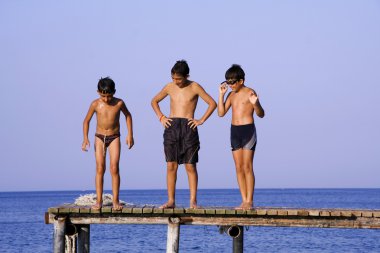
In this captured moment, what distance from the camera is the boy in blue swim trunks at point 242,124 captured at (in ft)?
54.8

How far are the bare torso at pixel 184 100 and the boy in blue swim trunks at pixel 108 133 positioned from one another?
829 mm

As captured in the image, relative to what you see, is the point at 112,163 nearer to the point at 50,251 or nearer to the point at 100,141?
the point at 100,141

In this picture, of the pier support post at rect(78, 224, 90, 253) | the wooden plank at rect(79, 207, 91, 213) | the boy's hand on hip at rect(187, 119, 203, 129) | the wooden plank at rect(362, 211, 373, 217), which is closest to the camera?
the boy's hand on hip at rect(187, 119, 203, 129)

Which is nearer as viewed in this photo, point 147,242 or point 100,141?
point 100,141

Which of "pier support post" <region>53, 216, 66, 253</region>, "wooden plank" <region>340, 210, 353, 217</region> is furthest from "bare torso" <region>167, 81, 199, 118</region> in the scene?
"wooden plank" <region>340, 210, 353, 217</region>

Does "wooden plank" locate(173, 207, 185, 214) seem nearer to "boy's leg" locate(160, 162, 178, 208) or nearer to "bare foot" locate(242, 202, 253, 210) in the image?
"boy's leg" locate(160, 162, 178, 208)

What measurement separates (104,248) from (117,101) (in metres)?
30.5

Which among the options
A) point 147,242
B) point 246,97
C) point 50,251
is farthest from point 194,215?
point 147,242

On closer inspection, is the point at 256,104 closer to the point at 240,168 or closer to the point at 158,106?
the point at 240,168

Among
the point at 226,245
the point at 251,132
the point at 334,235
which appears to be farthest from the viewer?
the point at 334,235

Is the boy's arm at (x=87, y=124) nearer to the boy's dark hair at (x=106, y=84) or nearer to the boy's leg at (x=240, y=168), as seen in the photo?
the boy's dark hair at (x=106, y=84)

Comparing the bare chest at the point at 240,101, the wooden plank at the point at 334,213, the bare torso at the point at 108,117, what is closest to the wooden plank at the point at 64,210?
the bare torso at the point at 108,117

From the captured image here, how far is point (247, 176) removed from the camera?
658 inches

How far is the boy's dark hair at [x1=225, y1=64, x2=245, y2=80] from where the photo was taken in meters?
16.7
